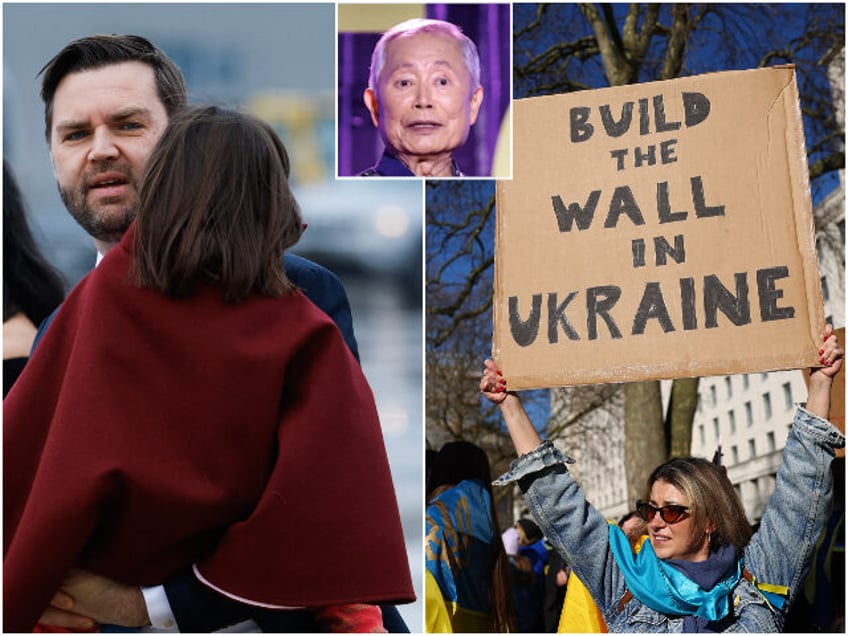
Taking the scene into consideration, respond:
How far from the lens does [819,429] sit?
3.10m

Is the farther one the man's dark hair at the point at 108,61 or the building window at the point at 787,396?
the building window at the point at 787,396

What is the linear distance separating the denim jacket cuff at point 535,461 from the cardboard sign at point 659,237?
23cm

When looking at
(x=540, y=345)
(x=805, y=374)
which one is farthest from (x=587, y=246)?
(x=805, y=374)

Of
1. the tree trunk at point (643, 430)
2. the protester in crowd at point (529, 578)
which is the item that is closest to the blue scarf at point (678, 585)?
the protester in crowd at point (529, 578)

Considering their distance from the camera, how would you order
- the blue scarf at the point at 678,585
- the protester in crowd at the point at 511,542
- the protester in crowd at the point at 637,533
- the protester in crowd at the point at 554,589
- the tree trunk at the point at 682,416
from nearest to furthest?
the blue scarf at the point at 678,585 → the protester in crowd at the point at 637,533 → the protester in crowd at the point at 554,589 → the tree trunk at the point at 682,416 → the protester in crowd at the point at 511,542

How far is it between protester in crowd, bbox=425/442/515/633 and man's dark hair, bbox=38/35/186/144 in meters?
1.61

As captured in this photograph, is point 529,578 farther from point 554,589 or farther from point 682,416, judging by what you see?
point 682,416

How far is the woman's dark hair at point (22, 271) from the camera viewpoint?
3527 mm

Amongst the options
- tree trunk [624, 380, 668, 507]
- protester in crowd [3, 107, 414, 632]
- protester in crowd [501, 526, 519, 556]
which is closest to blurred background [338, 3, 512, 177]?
protester in crowd [3, 107, 414, 632]

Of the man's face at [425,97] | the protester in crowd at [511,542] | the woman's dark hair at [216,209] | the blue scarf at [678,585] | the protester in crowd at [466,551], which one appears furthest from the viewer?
the protester in crowd at [511,542]

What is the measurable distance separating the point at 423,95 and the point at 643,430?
8.24ft

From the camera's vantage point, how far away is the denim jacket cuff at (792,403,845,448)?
309 centimetres

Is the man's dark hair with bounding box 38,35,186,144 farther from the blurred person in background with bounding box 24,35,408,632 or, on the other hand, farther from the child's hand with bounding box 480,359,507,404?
the child's hand with bounding box 480,359,507,404

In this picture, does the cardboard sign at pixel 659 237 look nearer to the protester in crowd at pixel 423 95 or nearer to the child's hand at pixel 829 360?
the child's hand at pixel 829 360
